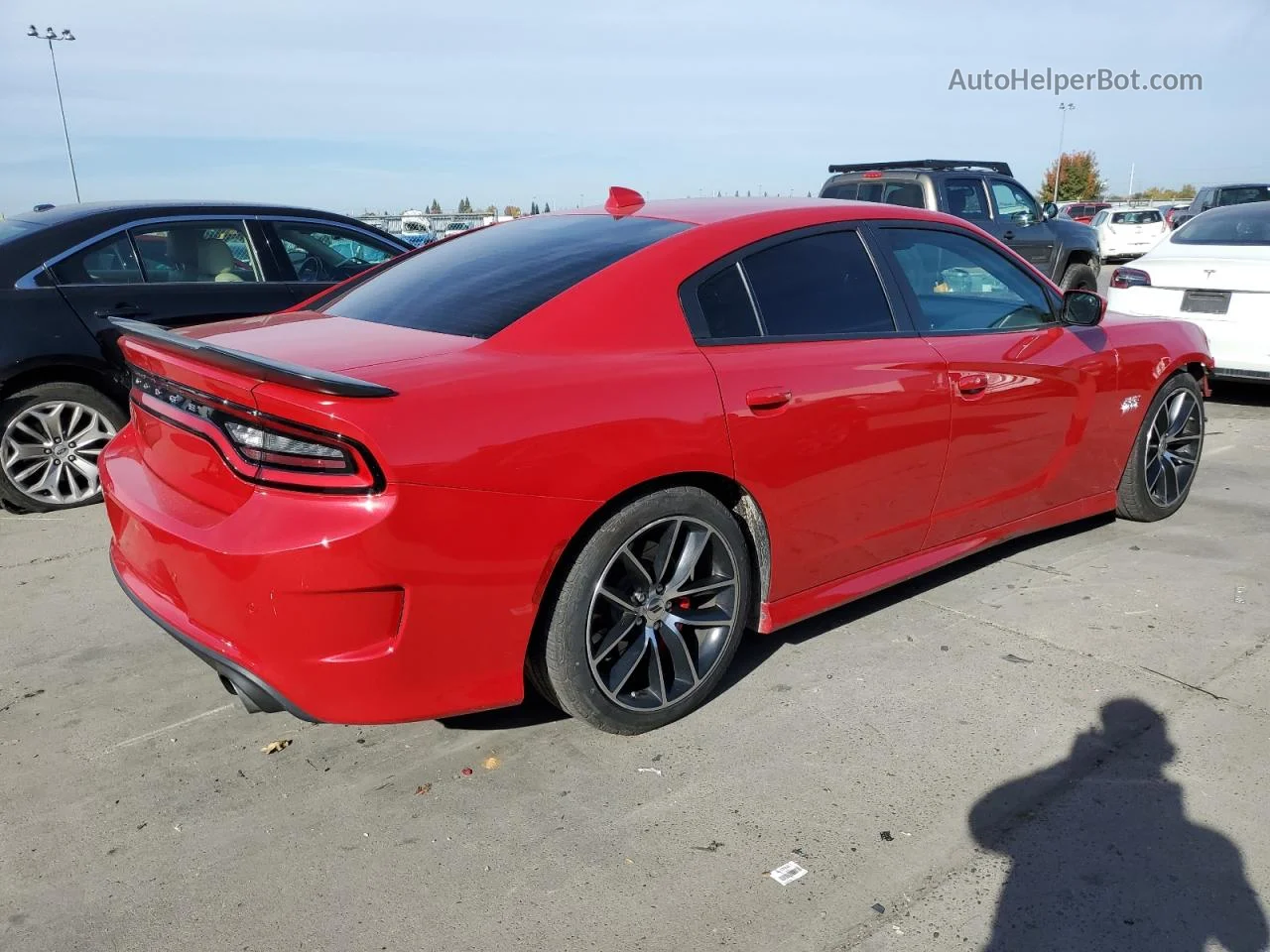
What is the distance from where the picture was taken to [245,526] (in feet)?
8.01

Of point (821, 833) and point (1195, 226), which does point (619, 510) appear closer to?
point (821, 833)

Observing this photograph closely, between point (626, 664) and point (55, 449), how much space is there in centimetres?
388

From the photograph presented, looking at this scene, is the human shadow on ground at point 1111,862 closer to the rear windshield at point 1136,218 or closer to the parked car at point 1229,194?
the parked car at point 1229,194

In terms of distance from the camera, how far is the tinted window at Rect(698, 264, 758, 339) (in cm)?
313

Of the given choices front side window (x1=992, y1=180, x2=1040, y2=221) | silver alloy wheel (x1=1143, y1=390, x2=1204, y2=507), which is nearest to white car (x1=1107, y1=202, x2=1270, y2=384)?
silver alloy wheel (x1=1143, y1=390, x2=1204, y2=507)

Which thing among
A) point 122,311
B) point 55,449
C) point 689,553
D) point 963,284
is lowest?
point 689,553

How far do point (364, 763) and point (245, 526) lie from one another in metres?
0.88

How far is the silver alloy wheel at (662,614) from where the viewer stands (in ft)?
9.61

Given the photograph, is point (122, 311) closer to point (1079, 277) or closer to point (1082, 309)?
point (1082, 309)

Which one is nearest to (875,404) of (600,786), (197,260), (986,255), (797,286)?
(797,286)

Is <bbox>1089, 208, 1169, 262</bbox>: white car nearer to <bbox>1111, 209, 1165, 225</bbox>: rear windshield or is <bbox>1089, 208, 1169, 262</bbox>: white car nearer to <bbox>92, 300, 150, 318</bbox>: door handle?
<bbox>1111, 209, 1165, 225</bbox>: rear windshield

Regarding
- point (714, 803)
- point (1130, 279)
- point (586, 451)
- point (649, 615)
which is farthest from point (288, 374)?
point (1130, 279)

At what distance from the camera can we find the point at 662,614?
304 centimetres

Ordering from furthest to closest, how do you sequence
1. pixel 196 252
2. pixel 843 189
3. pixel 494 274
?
pixel 843 189
pixel 196 252
pixel 494 274
